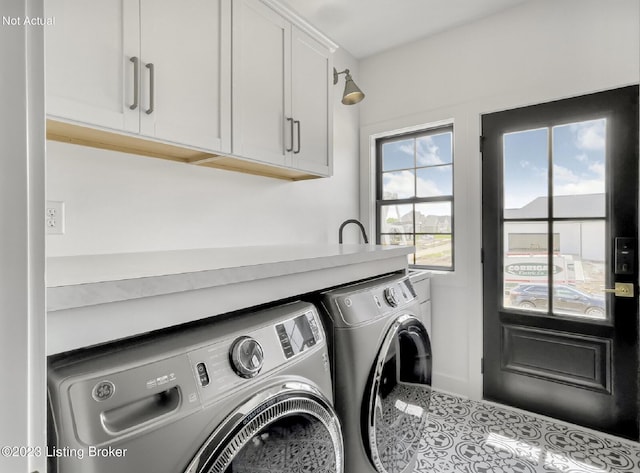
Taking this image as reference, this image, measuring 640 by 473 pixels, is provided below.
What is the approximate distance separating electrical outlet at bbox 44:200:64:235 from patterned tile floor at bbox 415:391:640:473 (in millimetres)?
1938

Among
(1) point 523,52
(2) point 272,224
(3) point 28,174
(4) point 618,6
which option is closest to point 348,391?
(3) point 28,174

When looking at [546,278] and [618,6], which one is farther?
[546,278]

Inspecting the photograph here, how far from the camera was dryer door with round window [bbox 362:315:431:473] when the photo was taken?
41.5 inches

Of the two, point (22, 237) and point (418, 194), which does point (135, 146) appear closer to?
point (22, 237)

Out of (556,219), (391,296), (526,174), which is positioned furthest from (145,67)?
(556,219)

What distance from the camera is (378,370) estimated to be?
42.0 inches

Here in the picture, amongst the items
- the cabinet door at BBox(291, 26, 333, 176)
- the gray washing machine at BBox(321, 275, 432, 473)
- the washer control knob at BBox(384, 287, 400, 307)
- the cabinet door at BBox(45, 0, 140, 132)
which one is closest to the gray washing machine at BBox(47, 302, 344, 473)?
the gray washing machine at BBox(321, 275, 432, 473)

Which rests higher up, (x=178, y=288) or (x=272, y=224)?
(x=272, y=224)

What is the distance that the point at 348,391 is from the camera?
0.99 metres

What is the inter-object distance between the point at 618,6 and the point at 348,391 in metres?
2.53

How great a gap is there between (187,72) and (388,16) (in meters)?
1.64

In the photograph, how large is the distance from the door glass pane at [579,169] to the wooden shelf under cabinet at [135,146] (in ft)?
5.86

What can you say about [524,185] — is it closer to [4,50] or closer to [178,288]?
Answer: [178,288]

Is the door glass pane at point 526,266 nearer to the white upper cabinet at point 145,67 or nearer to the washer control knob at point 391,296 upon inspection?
the washer control knob at point 391,296
